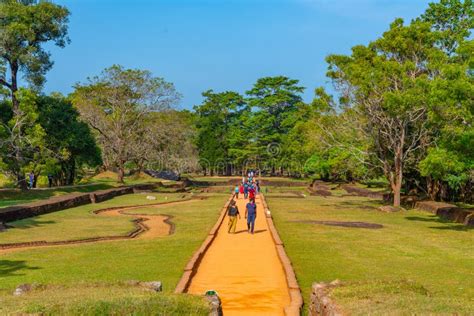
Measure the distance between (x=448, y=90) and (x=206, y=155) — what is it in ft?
223

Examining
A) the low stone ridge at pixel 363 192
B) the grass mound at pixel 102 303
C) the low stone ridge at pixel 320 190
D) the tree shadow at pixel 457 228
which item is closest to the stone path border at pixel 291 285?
the grass mound at pixel 102 303

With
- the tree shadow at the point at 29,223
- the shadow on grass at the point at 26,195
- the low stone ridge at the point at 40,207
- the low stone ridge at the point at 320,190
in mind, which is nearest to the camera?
the tree shadow at the point at 29,223

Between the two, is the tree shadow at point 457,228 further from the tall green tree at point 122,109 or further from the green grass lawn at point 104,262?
the tall green tree at point 122,109

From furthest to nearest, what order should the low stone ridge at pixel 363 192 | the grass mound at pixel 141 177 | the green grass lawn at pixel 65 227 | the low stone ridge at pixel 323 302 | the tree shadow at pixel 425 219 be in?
the grass mound at pixel 141 177, the low stone ridge at pixel 363 192, the tree shadow at pixel 425 219, the green grass lawn at pixel 65 227, the low stone ridge at pixel 323 302

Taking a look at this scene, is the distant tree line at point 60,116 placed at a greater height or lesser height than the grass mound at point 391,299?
greater

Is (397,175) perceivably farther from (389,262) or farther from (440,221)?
(389,262)

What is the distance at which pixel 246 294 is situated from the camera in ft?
37.9

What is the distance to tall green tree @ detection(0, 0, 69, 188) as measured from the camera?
124ft

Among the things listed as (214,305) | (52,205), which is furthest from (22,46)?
(214,305)

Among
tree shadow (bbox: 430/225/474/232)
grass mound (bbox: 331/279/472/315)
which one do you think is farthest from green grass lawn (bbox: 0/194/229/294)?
tree shadow (bbox: 430/225/474/232)

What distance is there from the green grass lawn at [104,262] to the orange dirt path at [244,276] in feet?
2.29

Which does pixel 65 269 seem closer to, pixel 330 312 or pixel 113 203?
pixel 330 312

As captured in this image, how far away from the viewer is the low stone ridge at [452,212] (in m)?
25.0

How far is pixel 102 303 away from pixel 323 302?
3.58 metres
